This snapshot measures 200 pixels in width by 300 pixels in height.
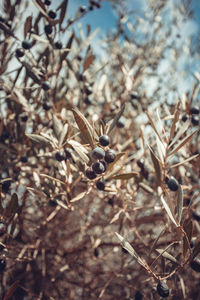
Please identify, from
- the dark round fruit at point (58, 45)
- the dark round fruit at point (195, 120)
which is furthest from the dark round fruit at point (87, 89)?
the dark round fruit at point (195, 120)

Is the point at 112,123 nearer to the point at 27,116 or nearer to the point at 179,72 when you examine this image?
the point at 27,116

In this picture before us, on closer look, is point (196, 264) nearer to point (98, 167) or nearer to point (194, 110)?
point (98, 167)

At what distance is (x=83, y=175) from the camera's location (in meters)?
1.17

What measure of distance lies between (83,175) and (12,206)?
355 millimetres

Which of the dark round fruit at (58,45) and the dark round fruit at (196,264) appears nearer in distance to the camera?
the dark round fruit at (196,264)

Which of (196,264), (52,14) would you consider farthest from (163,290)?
(52,14)

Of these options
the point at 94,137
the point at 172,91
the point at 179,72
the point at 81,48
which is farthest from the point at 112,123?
the point at 179,72

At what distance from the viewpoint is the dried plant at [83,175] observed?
3.49ft

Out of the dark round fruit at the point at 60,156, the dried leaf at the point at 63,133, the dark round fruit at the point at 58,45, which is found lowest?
the dark round fruit at the point at 60,156

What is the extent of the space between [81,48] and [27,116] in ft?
3.24

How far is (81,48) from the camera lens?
2.17 metres

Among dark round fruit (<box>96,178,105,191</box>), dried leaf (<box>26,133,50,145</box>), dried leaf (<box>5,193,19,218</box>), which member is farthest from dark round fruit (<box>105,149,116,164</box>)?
dried leaf (<box>5,193,19,218</box>)

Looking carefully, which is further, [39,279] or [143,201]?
[143,201]

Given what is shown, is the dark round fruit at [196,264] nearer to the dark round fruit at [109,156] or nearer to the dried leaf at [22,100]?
the dark round fruit at [109,156]
